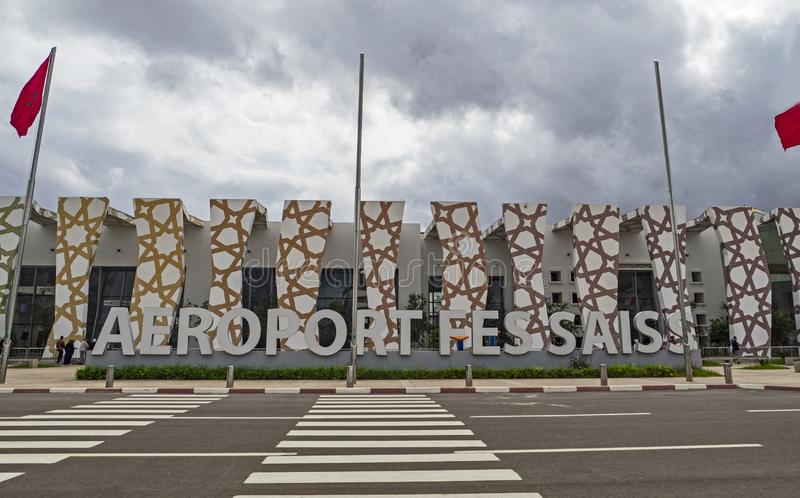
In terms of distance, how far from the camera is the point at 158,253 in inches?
1455

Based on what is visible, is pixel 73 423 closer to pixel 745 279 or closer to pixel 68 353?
pixel 68 353

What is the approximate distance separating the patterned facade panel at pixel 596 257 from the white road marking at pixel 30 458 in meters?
34.1

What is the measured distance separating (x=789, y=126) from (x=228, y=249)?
30.7 metres

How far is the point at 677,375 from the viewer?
23859 millimetres

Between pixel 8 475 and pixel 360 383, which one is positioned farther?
pixel 360 383

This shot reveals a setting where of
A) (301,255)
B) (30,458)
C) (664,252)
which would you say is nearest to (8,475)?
(30,458)

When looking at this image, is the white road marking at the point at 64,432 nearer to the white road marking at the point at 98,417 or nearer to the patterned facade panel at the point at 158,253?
the white road marking at the point at 98,417

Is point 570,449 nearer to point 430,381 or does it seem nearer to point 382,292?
point 430,381

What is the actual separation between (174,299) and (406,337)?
1956 cm

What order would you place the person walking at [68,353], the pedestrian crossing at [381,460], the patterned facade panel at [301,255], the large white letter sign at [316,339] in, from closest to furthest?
1. the pedestrian crossing at [381,460]
2. the large white letter sign at [316,339]
3. the person walking at [68,353]
4. the patterned facade panel at [301,255]

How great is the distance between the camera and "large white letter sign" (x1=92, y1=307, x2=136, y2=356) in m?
22.8

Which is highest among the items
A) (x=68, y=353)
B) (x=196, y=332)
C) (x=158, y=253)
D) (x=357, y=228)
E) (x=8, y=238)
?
(x=8, y=238)

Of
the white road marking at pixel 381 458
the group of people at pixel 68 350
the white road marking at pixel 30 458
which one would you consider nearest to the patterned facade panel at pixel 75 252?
the group of people at pixel 68 350

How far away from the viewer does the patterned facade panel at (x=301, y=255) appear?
118 ft
